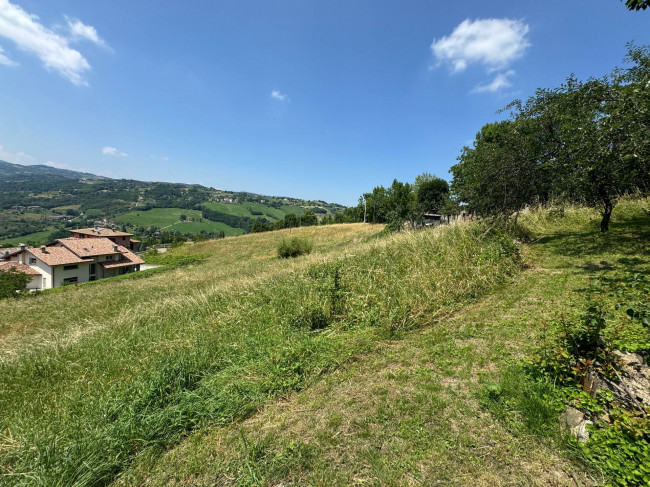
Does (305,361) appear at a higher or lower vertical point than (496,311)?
lower

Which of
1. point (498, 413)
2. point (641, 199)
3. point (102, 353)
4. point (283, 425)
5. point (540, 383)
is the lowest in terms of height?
point (102, 353)

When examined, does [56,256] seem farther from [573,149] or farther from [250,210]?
[250,210]

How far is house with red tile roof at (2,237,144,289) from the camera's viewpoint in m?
35.2

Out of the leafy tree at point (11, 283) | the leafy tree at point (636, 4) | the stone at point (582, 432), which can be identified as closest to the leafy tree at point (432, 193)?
the leafy tree at point (636, 4)

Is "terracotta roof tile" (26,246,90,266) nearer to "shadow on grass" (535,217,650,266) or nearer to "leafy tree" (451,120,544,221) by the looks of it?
"leafy tree" (451,120,544,221)

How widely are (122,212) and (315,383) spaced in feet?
541

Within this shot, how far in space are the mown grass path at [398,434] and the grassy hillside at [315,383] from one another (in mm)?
14

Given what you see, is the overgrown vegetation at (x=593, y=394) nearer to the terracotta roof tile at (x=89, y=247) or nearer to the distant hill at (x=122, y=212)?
the terracotta roof tile at (x=89, y=247)

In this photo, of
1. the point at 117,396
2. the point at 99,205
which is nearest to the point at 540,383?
the point at 117,396

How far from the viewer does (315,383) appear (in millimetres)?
3359

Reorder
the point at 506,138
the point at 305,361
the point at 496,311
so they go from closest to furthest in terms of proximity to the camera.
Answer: the point at 305,361 < the point at 496,311 < the point at 506,138

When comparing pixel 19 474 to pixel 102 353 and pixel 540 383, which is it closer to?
pixel 102 353

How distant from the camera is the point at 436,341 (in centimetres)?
394

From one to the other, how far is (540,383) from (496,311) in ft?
7.27
